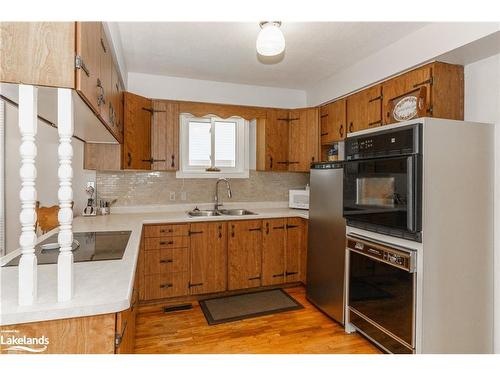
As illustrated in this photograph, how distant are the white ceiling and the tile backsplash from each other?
1.21 m

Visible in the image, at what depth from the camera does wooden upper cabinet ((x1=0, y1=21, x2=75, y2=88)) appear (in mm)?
963

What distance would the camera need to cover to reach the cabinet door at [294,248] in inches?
133

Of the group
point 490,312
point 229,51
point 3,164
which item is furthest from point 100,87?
point 490,312

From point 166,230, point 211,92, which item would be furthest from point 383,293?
point 211,92

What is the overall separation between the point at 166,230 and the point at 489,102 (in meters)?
2.90

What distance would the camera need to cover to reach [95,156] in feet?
9.84

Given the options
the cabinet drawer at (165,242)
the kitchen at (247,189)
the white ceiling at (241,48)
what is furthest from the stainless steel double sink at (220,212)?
the white ceiling at (241,48)

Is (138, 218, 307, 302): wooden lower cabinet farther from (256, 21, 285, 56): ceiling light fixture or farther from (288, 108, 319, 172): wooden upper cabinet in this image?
(256, 21, 285, 56): ceiling light fixture

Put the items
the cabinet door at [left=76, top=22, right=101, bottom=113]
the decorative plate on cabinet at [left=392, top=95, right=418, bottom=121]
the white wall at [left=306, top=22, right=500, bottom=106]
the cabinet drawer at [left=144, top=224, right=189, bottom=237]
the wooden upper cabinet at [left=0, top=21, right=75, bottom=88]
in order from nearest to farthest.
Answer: the wooden upper cabinet at [left=0, top=21, right=75, bottom=88] < the cabinet door at [left=76, top=22, right=101, bottom=113] < the white wall at [left=306, top=22, right=500, bottom=106] < the decorative plate on cabinet at [left=392, top=95, right=418, bottom=121] < the cabinet drawer at [left=144, top=224, right=189, bottom=237]

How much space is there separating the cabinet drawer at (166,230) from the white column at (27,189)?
192cm

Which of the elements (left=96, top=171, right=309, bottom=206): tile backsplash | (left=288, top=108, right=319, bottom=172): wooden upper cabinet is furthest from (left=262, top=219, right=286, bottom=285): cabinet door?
(left=288, top=108, right=319, bottom=172): wooden upper cabinet

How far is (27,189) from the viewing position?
0.99 m

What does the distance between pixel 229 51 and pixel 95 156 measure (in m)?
1.70

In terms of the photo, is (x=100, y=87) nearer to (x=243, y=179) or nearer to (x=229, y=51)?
(x=229, y=51)
